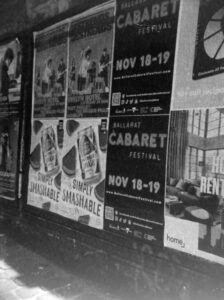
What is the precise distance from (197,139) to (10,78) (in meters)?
3.47

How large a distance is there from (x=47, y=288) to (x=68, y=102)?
2.06 m

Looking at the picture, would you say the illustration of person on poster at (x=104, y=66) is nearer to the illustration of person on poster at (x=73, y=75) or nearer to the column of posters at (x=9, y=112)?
the illustration of person on poster at (x=73, y=75)

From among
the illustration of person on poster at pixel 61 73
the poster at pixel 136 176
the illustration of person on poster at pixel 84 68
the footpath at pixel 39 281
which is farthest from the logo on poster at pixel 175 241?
the illustration of person on poster at pixel 61 73

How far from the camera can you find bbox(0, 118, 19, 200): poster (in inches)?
239

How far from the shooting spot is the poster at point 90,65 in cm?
455

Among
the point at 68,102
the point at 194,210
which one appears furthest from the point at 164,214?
the point at 68,102

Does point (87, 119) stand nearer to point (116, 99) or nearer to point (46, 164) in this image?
point (116, 99)

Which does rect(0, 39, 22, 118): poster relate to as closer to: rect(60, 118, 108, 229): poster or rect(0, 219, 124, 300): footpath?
rect(60, 118, 108, 229): poster

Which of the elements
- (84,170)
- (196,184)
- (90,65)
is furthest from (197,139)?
(90,65)

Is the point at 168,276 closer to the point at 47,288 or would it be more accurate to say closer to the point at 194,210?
the point at 194,210

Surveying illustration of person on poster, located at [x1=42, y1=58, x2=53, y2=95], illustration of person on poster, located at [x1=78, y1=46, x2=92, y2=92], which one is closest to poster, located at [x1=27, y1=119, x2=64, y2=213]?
illustration of person on poster, located at [x1=42, y1=58, x2=53, y2=95]

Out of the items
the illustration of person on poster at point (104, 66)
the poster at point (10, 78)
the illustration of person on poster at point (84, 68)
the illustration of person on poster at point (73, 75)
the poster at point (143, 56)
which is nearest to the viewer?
the poster at point (143, 56)

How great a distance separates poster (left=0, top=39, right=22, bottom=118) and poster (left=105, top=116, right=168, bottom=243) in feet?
6.94

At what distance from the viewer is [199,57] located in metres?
3.59
